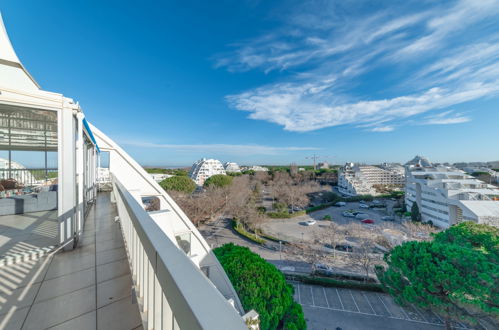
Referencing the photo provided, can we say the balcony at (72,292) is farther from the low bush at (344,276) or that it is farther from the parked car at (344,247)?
the parked car at (344,247)

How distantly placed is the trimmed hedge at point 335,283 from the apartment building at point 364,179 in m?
22.5

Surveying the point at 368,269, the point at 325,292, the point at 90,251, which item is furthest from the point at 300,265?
the point at 90,251

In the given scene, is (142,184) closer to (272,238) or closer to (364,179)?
(272,238)

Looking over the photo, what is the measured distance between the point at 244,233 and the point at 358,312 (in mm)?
8757

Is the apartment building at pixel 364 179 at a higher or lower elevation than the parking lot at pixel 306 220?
higher

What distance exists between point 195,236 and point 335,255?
10.1 meters

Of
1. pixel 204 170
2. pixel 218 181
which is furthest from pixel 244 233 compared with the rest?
pixel 204 170

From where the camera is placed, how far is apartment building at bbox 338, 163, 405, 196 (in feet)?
96.2

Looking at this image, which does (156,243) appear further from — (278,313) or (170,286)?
(278,313)

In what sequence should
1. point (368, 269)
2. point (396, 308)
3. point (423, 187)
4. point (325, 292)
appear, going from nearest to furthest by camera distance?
point (396, 308), point (325, 292), point (368, 269), point (423, 187)

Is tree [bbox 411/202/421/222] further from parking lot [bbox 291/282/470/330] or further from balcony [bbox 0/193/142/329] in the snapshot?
balcony [bbox 0/193/142/329]

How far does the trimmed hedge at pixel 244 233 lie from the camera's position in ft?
45.8

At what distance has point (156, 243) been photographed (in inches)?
31.9

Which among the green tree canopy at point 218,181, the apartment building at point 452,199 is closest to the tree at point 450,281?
the apartment building at point 452,199
